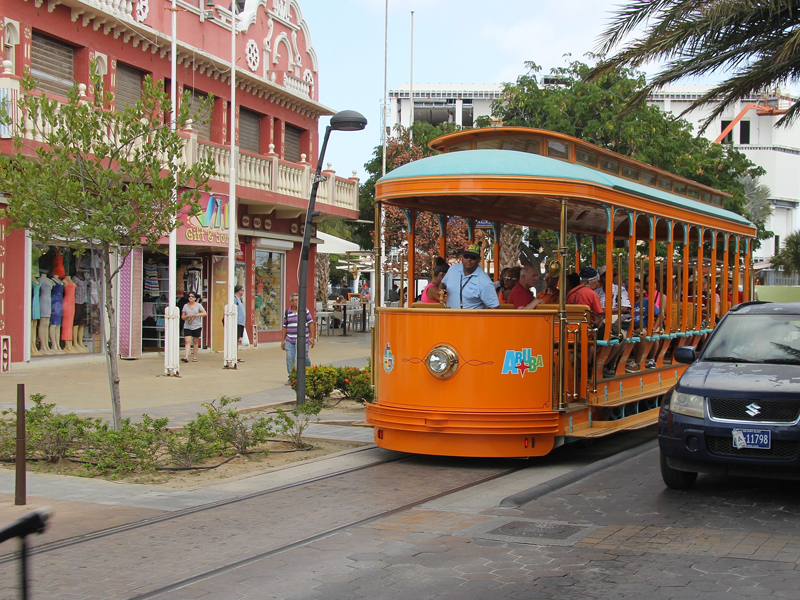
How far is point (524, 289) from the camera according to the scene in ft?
37.1

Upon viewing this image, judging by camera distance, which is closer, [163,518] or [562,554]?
[562,554]

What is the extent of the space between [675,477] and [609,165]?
15.1ft

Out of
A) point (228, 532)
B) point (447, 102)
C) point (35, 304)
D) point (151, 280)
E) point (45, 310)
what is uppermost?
point (447, 102)

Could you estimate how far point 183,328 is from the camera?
22.5 m

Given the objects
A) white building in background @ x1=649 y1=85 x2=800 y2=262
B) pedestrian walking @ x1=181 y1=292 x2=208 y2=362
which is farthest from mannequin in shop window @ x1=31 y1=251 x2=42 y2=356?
white building in background @ x1=649 y1=85 x2=800 y2=262

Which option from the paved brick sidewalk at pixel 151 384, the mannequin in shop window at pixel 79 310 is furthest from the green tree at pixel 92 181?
the mannequin in shop window at pixel 79 310

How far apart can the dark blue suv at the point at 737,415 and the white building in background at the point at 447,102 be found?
2719 inches

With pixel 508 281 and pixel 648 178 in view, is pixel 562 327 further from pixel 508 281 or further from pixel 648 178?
pixel 648 178

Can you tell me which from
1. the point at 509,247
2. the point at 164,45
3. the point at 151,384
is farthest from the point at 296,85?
the point at 151,384

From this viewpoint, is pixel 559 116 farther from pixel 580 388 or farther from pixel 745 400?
pixel 745 400

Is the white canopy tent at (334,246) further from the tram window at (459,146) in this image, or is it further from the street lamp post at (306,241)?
the tram window at (459,146)

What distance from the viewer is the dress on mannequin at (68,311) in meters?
19.6

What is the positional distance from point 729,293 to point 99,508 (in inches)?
463

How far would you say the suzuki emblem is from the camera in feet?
24.4
